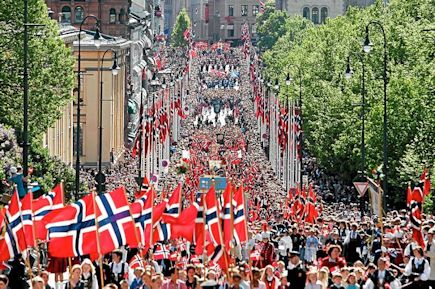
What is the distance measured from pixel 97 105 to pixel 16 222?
236 feet

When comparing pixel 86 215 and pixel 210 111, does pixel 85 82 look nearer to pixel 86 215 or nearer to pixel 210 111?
pixel 86 215

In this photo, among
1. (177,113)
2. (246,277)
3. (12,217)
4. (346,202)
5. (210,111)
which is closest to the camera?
(246,277)

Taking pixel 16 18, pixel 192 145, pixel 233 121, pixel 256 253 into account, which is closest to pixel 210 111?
pixel 233 121

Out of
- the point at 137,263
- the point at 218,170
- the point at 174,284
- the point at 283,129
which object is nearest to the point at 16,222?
the point at 137,263

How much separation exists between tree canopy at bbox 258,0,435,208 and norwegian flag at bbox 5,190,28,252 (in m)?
27.3

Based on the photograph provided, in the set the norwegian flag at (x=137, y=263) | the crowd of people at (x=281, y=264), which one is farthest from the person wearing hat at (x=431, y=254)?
the norwegian flag at (x=137, y=263)

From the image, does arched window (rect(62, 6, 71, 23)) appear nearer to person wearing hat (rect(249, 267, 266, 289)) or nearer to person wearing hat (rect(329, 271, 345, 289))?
person wearing hat (rect(249, 267, 266, 289))

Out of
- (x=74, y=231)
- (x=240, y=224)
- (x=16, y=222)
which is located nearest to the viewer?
(x=74, y=231)

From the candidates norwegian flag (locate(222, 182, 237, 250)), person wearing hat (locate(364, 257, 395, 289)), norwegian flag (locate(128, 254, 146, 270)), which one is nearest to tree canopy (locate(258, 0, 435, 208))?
norwegian flag (locate(222, 182, 237, 250))

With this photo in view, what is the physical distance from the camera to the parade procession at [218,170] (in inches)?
1159

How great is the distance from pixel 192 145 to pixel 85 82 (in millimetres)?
25504

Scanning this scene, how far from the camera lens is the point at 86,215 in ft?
93.9

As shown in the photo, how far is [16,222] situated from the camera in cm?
2986

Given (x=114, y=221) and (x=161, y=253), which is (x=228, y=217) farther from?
(x=114, y=221)
